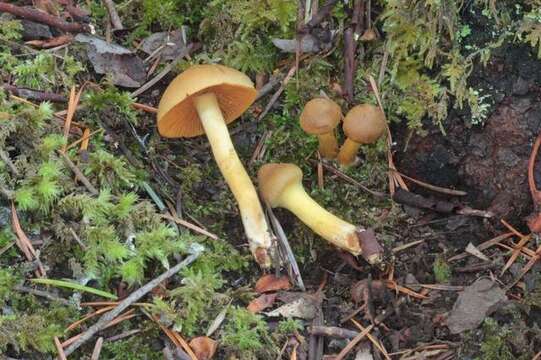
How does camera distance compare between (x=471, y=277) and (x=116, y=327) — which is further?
(x=471, y=277)

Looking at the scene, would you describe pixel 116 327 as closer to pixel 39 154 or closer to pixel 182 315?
pixel 182 315

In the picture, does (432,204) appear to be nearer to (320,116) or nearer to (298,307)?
(320,116)

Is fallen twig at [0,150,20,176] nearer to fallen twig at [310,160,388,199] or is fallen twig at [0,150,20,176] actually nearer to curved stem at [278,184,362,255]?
curved stem at [278,184,362,255]

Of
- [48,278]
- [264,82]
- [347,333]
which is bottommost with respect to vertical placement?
[347,333]

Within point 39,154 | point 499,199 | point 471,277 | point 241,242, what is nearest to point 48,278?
point 39,154

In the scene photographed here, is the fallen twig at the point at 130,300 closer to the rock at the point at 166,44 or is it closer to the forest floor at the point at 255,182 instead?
the forest floor at the point at 255,182

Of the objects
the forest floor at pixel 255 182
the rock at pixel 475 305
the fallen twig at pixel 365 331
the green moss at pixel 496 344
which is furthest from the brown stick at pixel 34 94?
the green moss at pixel 496 344
